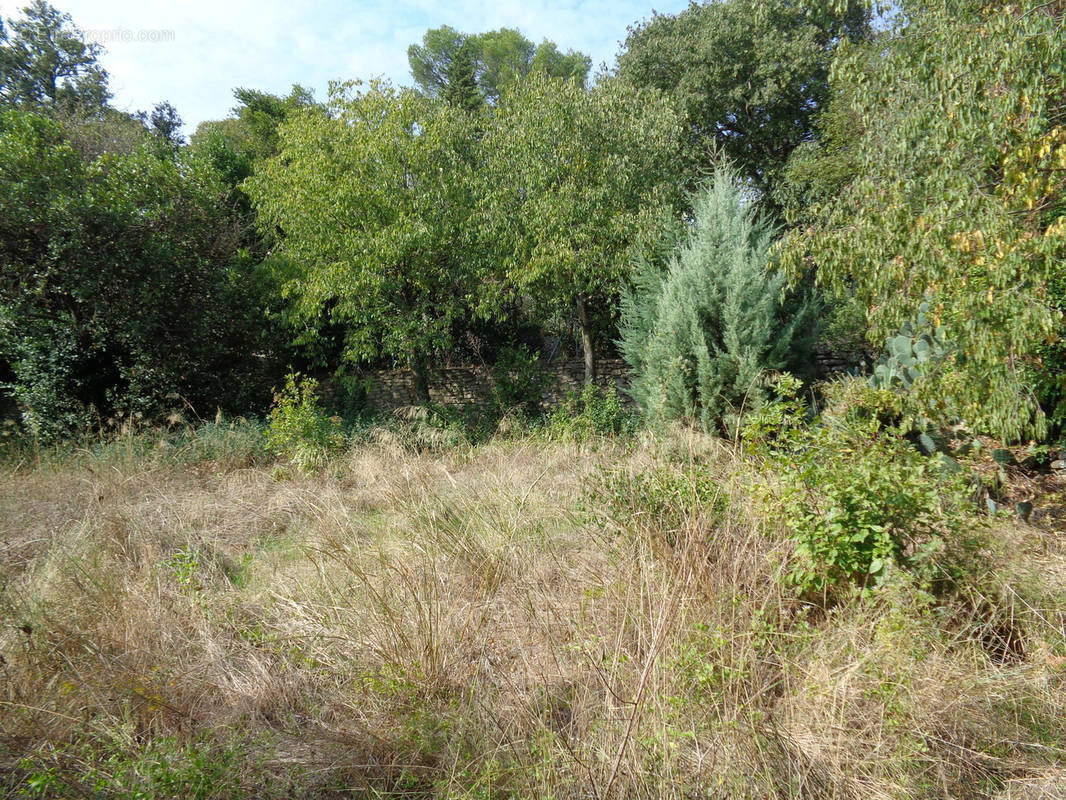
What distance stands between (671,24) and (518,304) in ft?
30.6

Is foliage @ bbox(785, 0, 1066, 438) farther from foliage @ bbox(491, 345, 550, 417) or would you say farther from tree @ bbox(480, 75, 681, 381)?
foliage @ bbox(491, 345, 550, 417)

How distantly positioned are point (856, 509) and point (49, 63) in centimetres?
2420

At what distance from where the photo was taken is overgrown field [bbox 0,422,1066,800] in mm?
1972

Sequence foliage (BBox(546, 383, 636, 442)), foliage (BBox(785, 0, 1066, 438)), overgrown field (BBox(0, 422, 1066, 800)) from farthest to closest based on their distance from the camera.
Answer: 1. foliage (BBox(546, 383, 636, 442))
2. foliage (BBox(785, 0, 1066, 438))
3. overgrown field (BBox(0, 422, 1066, 800))

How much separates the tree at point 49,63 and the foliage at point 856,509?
20078 millimetres

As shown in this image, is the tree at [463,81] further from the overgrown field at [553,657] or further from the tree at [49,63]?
the overgrown field at [553,657]

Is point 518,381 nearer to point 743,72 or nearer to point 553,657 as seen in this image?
point 553,657

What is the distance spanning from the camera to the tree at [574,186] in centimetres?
920

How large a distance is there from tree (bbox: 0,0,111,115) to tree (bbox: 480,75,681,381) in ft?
44.6

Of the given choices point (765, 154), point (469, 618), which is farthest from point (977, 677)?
point (765, 154)

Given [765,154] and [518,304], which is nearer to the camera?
[518,304]

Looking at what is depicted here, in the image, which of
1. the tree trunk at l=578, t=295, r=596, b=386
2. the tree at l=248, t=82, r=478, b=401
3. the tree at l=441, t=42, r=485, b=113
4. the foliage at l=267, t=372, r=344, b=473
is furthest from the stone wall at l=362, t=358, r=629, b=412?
the tree at l=441, t=42, r=485, b=113

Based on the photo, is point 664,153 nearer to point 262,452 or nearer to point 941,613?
point 262,452

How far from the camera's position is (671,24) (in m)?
15.7
